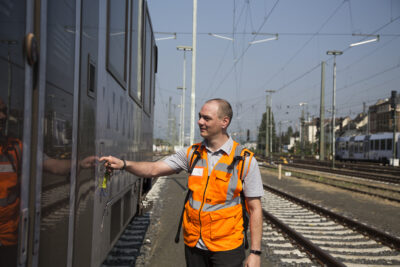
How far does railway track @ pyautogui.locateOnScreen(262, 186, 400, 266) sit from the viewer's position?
6.01 metres

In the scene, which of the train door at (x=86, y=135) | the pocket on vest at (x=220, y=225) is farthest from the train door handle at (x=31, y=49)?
the pocket on vest at (x=220, y=225)

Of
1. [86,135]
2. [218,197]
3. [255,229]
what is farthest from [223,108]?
[86,135]

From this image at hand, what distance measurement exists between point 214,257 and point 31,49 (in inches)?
73.8

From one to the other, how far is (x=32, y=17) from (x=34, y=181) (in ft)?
2.12

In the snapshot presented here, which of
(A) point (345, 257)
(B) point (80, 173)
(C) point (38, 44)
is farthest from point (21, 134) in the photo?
(A) point (345, 257)

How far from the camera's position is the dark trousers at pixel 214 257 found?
9.14ft

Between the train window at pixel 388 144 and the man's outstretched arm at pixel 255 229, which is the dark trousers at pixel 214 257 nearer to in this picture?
the man's outstretched arm at pixel 255 229

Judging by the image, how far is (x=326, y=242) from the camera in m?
7.14

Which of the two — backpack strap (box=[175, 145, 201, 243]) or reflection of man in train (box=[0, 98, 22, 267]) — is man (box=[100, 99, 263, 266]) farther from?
reflection of man in train (box=[0, 98, 22, 267])

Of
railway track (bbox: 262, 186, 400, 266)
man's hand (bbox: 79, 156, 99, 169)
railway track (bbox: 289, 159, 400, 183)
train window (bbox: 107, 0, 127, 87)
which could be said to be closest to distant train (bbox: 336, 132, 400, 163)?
railway track (bbox: 289, 159, 400, 183)

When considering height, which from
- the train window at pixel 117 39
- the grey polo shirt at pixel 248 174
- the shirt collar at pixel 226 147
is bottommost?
the grey polo shirt at pixel 248 174

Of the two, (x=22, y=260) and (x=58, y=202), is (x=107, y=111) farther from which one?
(x=22, y=260)

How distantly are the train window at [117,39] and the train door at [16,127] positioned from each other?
157 cm

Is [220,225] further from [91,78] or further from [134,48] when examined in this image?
[134,48]
